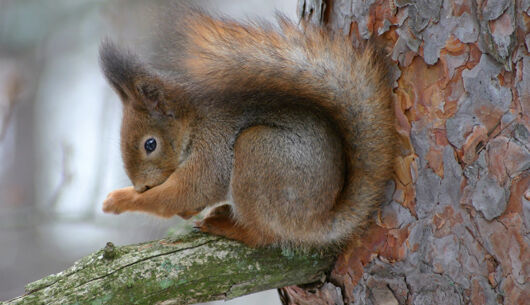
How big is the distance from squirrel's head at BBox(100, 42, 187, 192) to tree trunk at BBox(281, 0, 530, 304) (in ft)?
2.26

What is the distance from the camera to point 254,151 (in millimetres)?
1386

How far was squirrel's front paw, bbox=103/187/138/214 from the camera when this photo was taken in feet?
5.26

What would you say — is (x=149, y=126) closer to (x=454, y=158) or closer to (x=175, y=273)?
(x=175, y=273)

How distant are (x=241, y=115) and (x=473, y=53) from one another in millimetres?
689

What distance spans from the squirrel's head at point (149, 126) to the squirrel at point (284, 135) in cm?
11

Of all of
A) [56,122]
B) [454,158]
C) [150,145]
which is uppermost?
[56,122]

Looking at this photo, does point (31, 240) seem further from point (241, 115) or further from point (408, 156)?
point (408, 156)

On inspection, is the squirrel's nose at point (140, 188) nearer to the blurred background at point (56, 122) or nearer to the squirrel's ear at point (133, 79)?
the squirrel's ear at point (133, 79)

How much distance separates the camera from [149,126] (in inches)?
67.9

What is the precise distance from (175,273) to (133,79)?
0.70 metres

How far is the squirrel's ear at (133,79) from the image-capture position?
1605mm

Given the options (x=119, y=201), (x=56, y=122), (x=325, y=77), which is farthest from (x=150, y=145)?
(x=56, y=122)

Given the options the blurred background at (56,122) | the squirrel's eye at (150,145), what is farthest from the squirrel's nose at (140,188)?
the blurred background at (56,122)

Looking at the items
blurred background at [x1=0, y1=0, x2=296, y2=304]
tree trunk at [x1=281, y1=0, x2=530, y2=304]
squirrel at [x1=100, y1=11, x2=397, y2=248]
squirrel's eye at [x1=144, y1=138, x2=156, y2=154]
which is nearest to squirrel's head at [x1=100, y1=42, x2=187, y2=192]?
squirrel's eye at [x1=144, y1=138, x2=156, y2=154]
